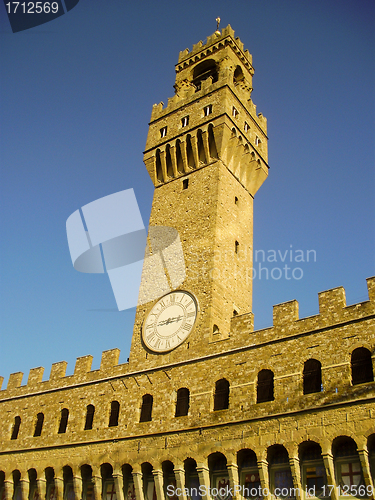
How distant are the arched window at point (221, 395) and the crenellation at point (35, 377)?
10.5 m

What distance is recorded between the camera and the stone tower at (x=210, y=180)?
22531 millimetres

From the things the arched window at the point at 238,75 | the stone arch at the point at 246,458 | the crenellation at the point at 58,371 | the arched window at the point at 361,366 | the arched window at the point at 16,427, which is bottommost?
the stone arch at the point at 246,458

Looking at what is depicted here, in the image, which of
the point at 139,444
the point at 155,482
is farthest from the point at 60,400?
the point at 155,482

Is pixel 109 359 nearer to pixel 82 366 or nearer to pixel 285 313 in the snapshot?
pixel 82 366

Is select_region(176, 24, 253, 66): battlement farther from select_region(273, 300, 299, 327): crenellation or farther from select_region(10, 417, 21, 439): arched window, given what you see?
select_region(10, 417, 21, 439): arched window

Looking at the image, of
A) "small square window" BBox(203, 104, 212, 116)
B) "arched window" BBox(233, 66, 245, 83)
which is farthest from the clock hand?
"arched window" BBox(233, 66, 245, 83)

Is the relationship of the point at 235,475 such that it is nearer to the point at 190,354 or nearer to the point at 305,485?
the point at 305,485

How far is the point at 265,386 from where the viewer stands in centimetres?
1808

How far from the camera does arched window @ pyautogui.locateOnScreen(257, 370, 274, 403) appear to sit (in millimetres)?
17844

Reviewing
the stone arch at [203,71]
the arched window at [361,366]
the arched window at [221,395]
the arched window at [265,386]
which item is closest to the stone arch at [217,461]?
the arched window at [221,395]

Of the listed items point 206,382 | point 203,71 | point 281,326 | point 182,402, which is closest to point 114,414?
point 182,402

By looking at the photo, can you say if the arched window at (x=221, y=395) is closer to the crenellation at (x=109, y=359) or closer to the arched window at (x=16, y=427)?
the crenellation at (x=109, y=359)

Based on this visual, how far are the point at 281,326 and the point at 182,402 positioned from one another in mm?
4830

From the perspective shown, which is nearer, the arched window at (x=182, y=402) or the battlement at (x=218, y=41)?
the arched window at (x=182, y=402)
